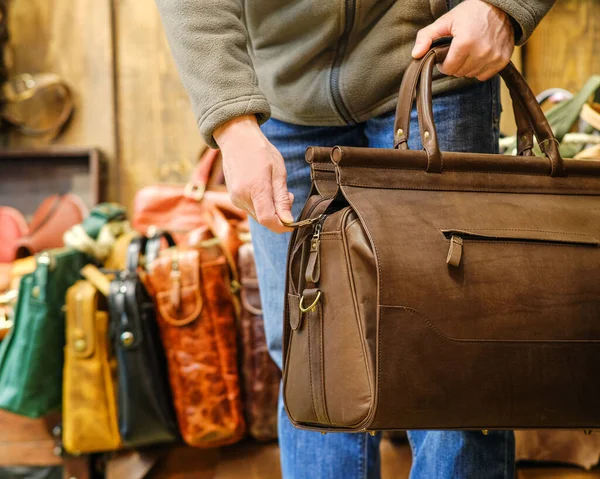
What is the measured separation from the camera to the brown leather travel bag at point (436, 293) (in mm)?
691

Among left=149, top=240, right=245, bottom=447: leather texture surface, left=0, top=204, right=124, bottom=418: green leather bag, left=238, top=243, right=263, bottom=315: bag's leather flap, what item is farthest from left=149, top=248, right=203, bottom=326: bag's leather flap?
left=0, top=204, right=124, bottom=418: green leather bag

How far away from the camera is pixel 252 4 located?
3.01 ft

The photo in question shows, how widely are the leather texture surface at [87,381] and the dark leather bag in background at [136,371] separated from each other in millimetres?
43

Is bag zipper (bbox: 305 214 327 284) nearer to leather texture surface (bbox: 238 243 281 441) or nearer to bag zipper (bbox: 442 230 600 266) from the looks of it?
bag zipper (bbox: 442 230 600 266)

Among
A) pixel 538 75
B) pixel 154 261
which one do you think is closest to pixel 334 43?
pixel 154 261

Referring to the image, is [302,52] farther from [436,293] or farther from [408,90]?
[436,293]

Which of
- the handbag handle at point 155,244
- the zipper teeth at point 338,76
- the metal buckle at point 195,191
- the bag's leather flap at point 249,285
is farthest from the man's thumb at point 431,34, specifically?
the metal buckle at point 195,191

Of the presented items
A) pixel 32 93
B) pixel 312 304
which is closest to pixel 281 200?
pixel 312 304

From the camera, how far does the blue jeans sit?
860 mm

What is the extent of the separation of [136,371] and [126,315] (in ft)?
0.40

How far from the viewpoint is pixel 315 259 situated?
0.75m

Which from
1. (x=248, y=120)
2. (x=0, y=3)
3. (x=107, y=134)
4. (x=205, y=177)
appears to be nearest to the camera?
(x=248, y=120)

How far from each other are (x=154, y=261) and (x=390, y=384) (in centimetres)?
100

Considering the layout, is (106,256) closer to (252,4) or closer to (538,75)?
(252,4)
